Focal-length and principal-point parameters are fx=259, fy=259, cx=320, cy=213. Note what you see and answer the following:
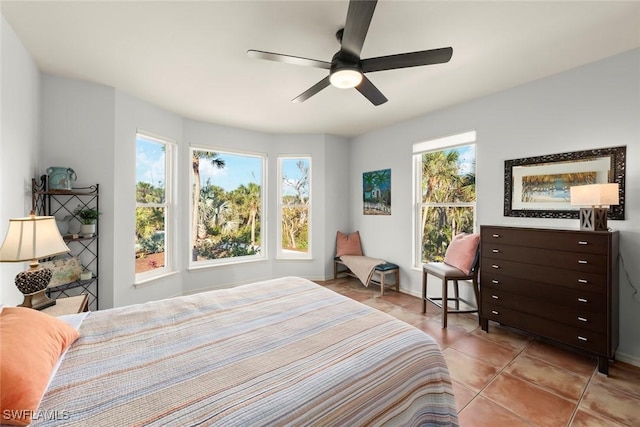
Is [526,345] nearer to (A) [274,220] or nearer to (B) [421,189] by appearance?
(B) [421,189]

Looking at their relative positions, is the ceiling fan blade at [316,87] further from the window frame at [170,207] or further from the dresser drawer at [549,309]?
the dresser drawer at [549,309]

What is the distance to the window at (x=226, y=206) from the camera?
158 inches

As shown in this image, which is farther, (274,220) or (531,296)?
(274,220)

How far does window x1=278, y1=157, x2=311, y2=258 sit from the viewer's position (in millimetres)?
4629

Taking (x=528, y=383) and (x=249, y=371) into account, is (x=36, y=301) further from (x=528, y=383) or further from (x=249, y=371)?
(x=528, y=383)

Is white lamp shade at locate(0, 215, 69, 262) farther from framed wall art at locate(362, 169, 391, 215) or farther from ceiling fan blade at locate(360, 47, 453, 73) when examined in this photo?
framed wall art at locate(362, 169, 391, 215)

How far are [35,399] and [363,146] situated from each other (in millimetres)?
4561

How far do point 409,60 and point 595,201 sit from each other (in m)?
1.90

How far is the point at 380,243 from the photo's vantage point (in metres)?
4.40

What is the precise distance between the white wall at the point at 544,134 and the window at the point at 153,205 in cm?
332

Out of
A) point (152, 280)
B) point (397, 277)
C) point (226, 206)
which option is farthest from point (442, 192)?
point (152, 280)

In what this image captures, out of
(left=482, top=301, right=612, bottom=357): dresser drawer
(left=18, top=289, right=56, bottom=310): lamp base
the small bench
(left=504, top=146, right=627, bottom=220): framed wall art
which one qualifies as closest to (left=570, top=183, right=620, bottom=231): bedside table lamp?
(left=504, top=146, right=627, bottom=220): framed wall art

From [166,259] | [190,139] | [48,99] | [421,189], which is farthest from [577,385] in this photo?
[48,99]

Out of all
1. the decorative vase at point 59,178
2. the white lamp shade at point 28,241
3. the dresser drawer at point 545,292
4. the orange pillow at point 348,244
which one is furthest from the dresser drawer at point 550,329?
the decorative vase at point 59,178
